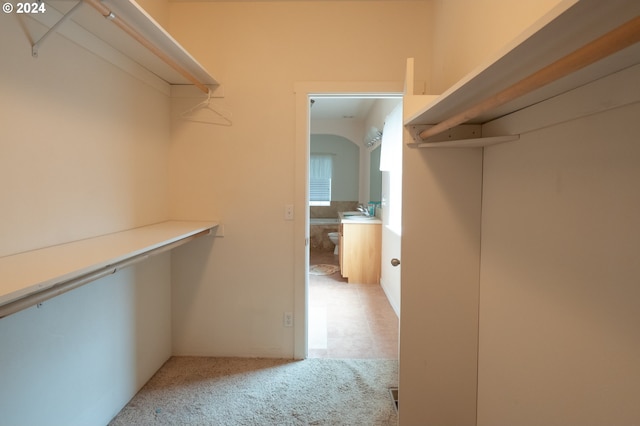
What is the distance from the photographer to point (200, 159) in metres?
2.30

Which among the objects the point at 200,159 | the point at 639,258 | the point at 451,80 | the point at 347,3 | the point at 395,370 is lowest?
the point at 395,370

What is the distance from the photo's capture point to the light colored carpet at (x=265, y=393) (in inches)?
68.4

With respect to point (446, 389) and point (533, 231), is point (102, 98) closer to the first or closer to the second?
point (533, 231)

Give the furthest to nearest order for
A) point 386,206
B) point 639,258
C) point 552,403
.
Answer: point 386,206 → point 552,403 → point 639,258

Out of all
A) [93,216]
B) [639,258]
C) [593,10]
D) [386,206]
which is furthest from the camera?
[386,206]

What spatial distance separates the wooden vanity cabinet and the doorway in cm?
11

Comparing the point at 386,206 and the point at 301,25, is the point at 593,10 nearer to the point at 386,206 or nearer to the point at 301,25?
the point at 301,25

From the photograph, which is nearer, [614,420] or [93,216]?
[614,420]

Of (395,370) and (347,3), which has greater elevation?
(347,3)

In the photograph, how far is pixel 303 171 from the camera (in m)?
2.27

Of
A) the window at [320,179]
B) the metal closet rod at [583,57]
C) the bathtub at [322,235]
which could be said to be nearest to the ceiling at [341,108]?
the window at [320,179]

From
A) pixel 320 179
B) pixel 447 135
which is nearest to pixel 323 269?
pixel 320 179

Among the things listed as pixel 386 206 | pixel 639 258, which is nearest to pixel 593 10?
pixel 639 258

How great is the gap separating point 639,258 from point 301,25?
2272 mm
